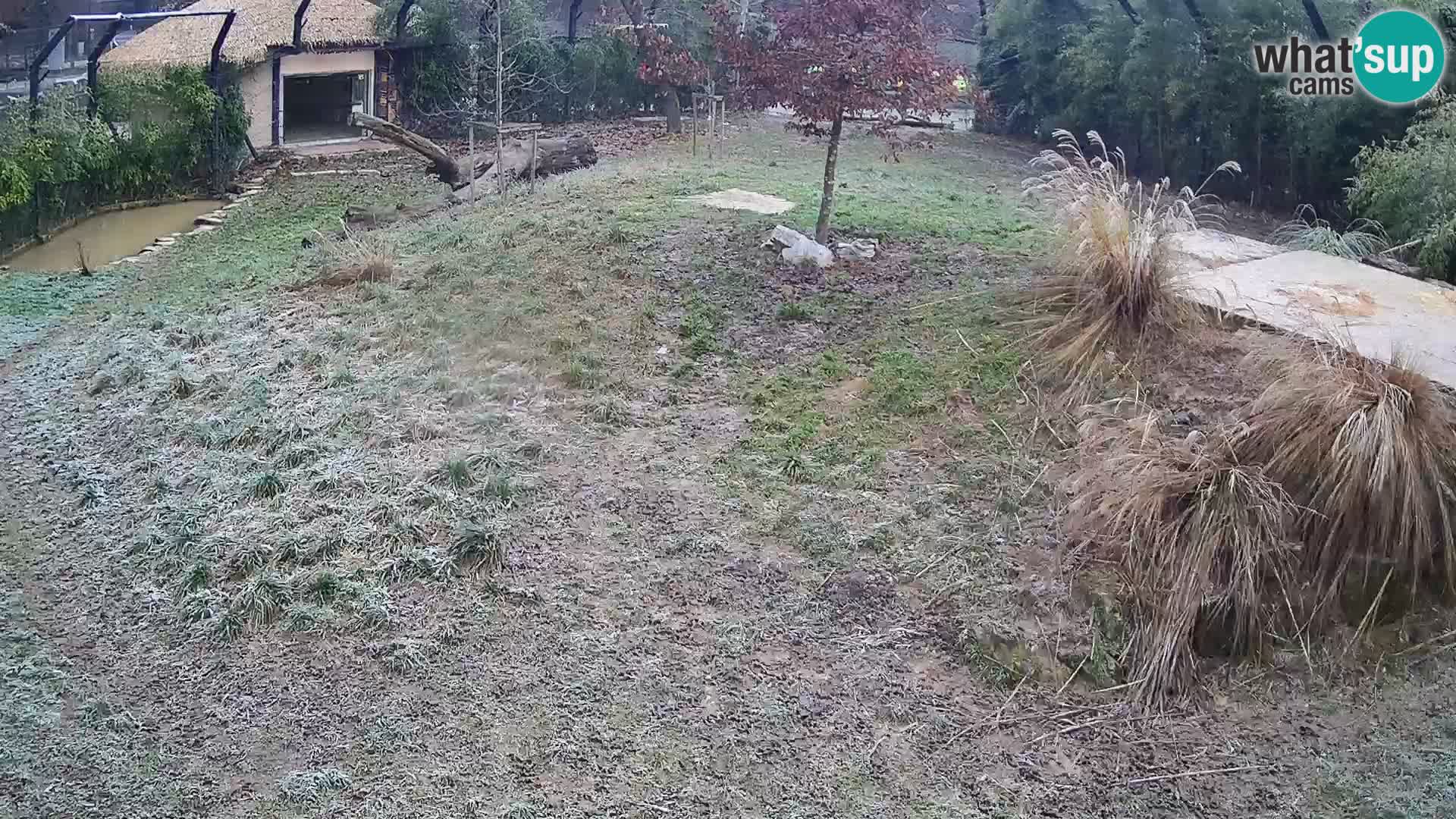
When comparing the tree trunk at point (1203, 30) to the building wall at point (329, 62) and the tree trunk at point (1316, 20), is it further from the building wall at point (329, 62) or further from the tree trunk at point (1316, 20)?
the building wall at point (329, 62)

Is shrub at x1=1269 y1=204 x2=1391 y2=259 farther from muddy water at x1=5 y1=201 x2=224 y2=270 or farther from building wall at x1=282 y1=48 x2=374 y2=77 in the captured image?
building wall at x1=282 y1=48 x2=374 y2=77

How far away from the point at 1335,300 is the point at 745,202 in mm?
4492

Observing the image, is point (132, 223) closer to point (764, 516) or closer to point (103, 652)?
point (103, 652)

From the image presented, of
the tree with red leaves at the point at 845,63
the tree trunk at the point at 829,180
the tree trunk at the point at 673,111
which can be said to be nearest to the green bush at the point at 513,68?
the tree trunk at the point at 673,111

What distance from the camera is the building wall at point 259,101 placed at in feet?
46.4

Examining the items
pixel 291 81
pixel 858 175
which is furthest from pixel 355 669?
pixel 291 81

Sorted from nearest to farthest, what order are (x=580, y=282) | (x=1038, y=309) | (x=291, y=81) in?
(x=1038, y=309), (x=580, y=282), (x=291, y=81)

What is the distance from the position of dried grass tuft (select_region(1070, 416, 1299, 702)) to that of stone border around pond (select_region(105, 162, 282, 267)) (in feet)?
26.6

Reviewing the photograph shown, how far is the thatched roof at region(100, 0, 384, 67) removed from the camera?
12969 millimetres

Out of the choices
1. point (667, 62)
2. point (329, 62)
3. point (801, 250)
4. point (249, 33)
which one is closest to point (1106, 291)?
point (801, 250)

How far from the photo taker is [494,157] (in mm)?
10984

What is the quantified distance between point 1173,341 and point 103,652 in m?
4.32

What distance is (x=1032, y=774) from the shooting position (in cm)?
332

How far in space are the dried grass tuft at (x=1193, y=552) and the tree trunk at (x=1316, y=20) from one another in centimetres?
745
